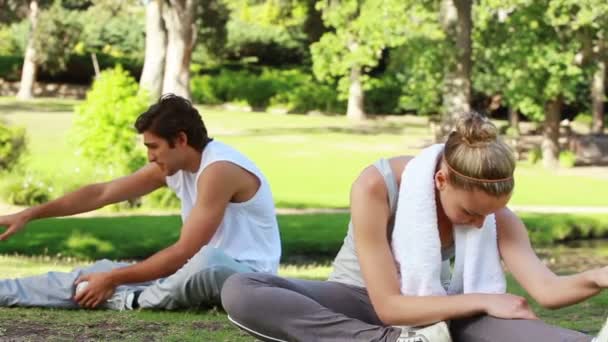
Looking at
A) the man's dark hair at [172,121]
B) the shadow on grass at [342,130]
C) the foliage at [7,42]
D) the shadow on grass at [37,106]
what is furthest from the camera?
the foliage at [7,42]

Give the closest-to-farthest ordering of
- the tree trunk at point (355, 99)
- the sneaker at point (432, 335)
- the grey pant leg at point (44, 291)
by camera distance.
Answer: the sneaker at point (432, 335) < the grey pant leg at point (44, 291) < the tree trunk at point (355, 99)

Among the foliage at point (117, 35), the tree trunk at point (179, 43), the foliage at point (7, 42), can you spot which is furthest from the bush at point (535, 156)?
the foliage at point (7, 42)

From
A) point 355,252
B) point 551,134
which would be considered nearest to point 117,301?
point 355,252

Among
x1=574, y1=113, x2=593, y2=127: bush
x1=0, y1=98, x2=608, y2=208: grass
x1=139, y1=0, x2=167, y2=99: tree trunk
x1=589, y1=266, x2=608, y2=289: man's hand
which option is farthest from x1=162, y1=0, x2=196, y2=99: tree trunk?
x1=589, y1=266, x2=608, y2=289: man's hand

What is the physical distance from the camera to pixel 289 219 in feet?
48.9

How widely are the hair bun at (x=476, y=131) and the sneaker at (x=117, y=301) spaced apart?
2.61 m

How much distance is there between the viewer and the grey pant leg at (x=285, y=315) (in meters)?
3.91

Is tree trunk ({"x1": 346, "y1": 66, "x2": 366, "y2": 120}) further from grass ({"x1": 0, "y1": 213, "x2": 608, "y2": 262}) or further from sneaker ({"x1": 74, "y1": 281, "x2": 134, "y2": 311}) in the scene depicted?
sneaker ({"x1": 74, "y1": 281, "x2": 134, "y2": 311})

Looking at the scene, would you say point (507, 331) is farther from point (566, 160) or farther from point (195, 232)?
point (566, 160)

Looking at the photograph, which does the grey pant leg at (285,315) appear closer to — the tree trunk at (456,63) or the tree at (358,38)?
the tree at (358,38)

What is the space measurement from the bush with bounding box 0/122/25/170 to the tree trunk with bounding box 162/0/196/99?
1017 cm

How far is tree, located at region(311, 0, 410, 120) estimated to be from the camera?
23.2 metres

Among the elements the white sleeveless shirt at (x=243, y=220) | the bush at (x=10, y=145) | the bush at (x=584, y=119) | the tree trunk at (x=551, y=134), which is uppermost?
the white sleeveless shirt at (x=243, y=220)

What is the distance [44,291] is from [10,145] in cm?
1241
